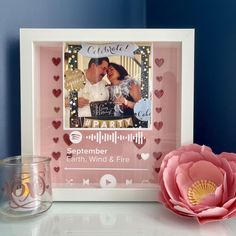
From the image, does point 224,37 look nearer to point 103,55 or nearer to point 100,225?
point 103,55

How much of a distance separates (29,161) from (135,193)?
0.66ft

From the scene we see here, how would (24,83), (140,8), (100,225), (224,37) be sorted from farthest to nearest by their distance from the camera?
(140,8), (224,37), (24,83), (100,225)

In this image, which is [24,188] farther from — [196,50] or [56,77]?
[196,50]

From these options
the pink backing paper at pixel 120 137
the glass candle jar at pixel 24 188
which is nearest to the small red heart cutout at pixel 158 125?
the pink backing paper at pixel 120 137

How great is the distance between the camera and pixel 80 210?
633 millimetres

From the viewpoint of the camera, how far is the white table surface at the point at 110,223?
0.54m

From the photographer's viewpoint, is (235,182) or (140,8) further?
(140,8)

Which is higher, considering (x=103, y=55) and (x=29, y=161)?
(x=103, y=55)

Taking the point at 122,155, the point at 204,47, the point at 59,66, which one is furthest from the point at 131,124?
the point at 204,47

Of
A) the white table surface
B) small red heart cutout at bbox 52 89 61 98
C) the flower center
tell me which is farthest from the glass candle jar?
the flower center

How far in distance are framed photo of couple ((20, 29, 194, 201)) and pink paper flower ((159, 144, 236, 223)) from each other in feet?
0.17

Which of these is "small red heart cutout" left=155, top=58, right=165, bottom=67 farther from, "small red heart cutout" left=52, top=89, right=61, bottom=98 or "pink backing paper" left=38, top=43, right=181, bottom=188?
"small red heart cutout" left=52, top=89, right=61, bottom=98

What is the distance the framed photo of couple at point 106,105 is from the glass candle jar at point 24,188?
6cm

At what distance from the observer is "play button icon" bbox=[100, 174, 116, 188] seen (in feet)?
2.22
